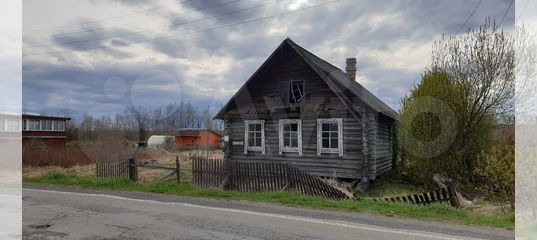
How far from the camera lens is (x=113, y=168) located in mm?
15578

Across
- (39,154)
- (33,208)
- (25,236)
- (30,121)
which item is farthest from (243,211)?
(30,121)

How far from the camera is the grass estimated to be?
8.24 meters

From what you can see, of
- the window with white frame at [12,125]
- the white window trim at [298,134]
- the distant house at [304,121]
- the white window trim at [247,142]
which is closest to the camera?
the distant house at [304,121]

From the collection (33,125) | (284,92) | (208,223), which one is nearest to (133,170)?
(284,92)

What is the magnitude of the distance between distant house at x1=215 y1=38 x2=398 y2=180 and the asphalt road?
275 inches

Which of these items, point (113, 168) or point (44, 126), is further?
point (44, 126)

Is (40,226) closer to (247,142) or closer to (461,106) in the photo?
(247,142)

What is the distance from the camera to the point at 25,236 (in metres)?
6.63

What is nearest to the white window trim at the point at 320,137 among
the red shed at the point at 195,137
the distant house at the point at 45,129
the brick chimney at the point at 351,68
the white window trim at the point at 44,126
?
the brick chimney at the point at 351,68

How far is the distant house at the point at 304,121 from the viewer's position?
15812mm

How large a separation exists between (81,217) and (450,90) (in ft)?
43.1

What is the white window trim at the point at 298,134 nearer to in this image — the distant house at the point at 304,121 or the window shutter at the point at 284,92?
the distant house at the point at 304,121

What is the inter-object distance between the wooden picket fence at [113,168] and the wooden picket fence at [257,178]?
3.45 m

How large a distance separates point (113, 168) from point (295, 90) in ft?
27.7
